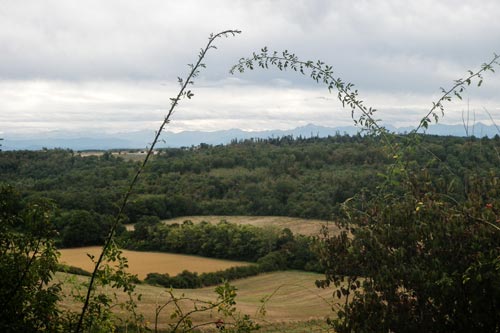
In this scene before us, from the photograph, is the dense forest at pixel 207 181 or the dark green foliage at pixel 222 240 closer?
the dark green foliage at pixel 222 240

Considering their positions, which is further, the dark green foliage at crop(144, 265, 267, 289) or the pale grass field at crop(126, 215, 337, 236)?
the pale grass field at crop(126, 215, 337, 236)

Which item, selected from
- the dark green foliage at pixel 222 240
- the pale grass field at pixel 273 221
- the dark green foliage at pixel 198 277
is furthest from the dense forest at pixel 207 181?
the dark green foliage at pixel 198 277

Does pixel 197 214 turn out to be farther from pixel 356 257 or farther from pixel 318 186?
pixel 356 257

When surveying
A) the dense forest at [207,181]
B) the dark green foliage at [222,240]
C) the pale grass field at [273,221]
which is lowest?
the dark green foliage at [222,240]

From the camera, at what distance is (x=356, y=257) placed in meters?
5.24

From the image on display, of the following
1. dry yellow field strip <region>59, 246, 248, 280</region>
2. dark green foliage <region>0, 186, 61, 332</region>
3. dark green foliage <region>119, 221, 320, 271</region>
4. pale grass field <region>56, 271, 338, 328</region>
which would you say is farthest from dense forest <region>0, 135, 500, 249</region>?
dark green foliage <region>0, 186, 61, 332</region>

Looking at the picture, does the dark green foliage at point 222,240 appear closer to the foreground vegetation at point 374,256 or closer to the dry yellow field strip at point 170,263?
the dry yellow field strip at point 170,263

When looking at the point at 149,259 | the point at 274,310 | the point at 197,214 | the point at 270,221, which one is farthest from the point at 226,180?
the point at 274,310

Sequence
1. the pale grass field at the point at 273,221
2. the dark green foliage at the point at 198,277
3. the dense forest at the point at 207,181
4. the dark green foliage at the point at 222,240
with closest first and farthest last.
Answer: the dark green foliage at the point at 198,277, the dark green foliage at the point at 222,240, the dense forest at the point at 207,181, the pale grass field at the point at 273,221

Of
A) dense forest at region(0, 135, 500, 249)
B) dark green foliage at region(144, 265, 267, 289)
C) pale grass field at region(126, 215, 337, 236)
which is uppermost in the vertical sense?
dense forest at region(0, 135, 500, 249)

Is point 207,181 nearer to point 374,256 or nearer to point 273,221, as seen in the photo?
point 273,221

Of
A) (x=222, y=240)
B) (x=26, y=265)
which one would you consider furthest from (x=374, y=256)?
(x=222, y=240)

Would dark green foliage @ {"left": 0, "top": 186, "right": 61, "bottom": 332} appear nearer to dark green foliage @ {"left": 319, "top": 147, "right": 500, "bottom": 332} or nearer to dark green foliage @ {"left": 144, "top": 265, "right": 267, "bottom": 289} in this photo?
dark green foliage @ {"left": 319, "top": 147, "right": 500, "bottom": 332}

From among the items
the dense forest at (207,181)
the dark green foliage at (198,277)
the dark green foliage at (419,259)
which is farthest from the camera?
the dense forest at (207,181)
